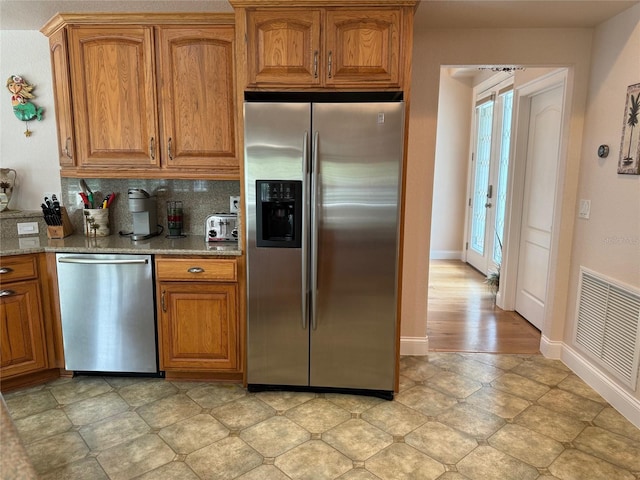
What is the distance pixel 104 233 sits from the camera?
10.4ft

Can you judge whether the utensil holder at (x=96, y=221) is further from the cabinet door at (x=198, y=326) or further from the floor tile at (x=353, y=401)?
the floor tile at (x=353, y=401)

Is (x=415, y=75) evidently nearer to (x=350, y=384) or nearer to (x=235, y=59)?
(x=235, y=59)

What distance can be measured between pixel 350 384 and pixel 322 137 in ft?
4.88

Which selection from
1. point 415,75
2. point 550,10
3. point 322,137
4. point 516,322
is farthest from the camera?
point 516,322

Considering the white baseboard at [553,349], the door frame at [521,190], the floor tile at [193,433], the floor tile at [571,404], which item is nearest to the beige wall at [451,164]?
the door frame at [521,190]

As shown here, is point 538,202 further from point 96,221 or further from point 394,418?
point 96,221

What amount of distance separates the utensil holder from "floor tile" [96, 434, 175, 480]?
1.53m

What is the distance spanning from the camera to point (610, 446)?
226 centimetres

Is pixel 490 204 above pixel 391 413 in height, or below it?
above

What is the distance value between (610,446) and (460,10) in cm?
253

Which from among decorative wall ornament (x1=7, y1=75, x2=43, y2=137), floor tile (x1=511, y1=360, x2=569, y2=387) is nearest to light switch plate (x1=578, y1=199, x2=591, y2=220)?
floor tile (x1=511, y1=360, x2=569, y2=387)

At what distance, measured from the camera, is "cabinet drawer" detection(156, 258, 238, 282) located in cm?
269

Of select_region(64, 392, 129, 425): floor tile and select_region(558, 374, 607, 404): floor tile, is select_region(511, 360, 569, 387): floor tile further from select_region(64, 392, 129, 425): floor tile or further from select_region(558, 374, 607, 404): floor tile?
select_region(64, 392, 129, 425): floor tile

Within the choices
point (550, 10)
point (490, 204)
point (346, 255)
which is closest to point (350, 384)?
point (346, 255)
